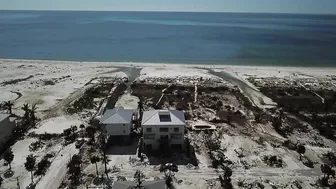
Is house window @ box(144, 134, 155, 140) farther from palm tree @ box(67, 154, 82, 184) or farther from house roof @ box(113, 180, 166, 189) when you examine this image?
house roof @ box(113, 180, 166, 189)

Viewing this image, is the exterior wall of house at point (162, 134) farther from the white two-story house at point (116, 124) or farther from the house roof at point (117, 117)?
the house roof at point (117, 117)

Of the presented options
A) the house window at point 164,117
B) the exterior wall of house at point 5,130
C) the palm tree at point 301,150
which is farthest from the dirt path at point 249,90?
the exterior wall of house at point 5,130

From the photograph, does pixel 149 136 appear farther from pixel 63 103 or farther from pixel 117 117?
pixel 63 103

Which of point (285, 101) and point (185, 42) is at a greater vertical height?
point (185, 42)

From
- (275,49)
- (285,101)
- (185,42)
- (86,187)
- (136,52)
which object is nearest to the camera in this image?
(86,187)

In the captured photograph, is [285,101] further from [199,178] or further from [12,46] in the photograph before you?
[12,46]

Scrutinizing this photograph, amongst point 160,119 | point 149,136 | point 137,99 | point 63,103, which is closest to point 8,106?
point 63,103

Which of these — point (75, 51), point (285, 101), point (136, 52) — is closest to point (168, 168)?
point (285, 101)
